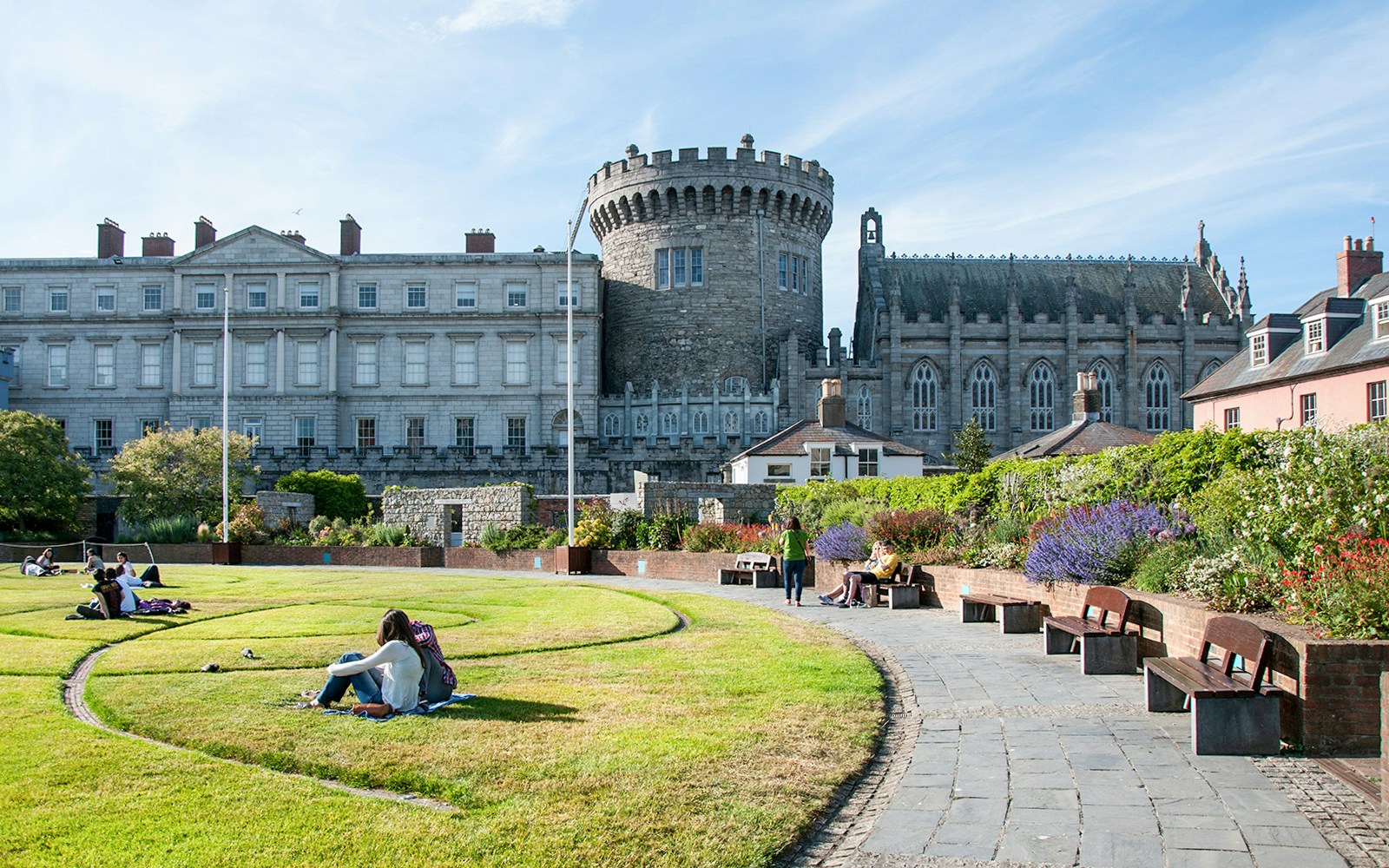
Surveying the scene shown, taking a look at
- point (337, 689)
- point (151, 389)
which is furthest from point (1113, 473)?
point (151, 389)

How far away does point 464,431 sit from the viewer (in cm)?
5634

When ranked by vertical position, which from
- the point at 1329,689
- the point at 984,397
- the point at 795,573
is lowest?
the point at 795,573

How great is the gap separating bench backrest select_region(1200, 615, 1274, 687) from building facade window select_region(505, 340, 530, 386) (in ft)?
160

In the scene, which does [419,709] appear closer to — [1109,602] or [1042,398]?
[1109,602]

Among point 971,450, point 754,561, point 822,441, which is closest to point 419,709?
point 754,561

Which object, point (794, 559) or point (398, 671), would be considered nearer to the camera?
point (398, 671)

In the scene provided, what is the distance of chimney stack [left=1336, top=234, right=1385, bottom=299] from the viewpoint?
3941cm

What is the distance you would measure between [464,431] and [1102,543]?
46026 millimetres

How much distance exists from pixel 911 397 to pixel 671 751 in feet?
161

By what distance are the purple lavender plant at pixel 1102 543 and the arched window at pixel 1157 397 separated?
146 ft

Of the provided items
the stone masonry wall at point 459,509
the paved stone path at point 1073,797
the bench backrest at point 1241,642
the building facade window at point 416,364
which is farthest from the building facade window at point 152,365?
the bench backrest at point 1241,642

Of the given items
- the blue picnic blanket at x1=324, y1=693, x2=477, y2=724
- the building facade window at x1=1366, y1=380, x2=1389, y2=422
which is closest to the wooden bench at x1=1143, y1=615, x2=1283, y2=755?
the blue picnic blanket at x1=324, y1=693, x2=477, y2=724

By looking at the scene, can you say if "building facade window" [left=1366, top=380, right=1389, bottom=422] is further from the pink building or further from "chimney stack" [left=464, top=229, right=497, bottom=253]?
"chimney stack" [left=464, top=229, right=497, bottom=253]

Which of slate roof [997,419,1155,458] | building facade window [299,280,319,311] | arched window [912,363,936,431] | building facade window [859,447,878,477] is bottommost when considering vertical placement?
building facade window [859,447,878,477]
